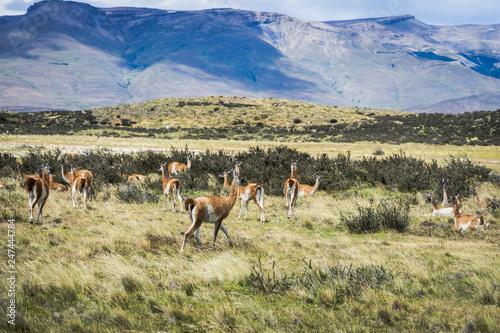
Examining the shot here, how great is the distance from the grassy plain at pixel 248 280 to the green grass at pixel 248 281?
0.02 m

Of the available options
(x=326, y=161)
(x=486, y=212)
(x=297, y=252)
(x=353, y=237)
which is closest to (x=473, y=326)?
(x=297, y=252)

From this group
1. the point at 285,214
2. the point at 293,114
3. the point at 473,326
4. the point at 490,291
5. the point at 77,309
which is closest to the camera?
the point at 473,326

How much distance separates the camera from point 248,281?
6121 millimetres

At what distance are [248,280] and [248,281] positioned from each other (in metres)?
0.02

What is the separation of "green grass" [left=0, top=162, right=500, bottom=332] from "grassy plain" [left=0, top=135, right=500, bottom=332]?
0.07ft

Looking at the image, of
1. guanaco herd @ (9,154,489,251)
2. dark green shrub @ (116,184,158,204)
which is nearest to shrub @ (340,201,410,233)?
guanaco herd @ (9,154,489,251)

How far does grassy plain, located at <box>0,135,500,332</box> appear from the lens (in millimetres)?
4816

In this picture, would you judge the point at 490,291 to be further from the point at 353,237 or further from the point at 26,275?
the point at 26,275

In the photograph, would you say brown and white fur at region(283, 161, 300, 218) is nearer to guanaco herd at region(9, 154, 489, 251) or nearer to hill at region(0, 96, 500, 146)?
guanaco herd at region(9, 154, 489, 251)

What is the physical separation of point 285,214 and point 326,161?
302 inches

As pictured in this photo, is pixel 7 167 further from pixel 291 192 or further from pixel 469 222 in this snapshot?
pixel 469 222

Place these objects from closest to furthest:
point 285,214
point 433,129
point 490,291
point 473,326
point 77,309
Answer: point 473,326 < point 77,309 < point 490,291 < point 285,214 < point 433,129

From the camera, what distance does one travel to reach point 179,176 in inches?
646

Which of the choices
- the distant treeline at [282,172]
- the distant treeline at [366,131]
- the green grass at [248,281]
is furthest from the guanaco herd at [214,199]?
the distant treeline at [366,131]
